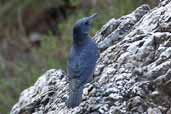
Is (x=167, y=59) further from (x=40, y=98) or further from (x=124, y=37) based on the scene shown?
(x=40, y=98)

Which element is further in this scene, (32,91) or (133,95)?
(32,91)

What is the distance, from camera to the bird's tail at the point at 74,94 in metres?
5.16

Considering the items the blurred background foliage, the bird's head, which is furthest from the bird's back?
the blurred background foliage

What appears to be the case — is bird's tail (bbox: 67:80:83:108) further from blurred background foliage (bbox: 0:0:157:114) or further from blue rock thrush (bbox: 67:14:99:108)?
blurred background foliage (bbox: 0:0:157:114)

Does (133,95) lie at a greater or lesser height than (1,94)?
lesser

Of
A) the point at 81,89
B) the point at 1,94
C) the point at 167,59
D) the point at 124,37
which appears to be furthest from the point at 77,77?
the point at 1,94

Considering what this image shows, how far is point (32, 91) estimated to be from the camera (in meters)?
6.37

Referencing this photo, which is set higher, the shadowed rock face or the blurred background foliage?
the blurred background foliage

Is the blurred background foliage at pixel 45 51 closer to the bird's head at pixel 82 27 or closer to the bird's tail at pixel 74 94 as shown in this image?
the bird's head at pixel 82 27

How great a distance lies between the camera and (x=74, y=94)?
5234mm

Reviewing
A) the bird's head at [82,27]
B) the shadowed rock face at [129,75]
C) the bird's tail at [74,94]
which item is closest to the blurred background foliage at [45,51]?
the bird's head at [82,27]

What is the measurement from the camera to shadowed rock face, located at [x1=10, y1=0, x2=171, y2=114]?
4801 millimetres

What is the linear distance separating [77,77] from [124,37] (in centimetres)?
53

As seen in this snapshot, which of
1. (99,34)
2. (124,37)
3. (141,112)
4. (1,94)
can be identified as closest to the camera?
(141,112)
